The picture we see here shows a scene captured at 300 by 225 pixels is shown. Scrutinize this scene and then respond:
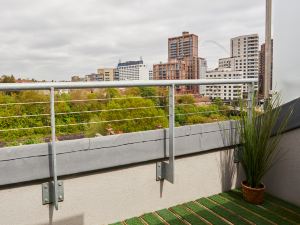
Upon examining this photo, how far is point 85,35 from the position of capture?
60.3 meters

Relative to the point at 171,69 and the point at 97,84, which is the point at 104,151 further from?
the point at 171,69

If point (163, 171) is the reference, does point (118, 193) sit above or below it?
below

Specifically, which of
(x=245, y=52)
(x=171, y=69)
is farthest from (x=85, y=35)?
(x=245, y=52)

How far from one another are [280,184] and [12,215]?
7.80 feet

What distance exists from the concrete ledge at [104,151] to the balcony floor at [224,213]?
19.4 inches

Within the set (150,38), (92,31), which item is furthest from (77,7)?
(150,38)

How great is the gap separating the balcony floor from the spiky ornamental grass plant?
0.24 meters

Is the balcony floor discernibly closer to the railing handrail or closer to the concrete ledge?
the concrete ledge

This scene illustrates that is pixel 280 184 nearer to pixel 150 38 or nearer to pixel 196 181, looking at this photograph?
pixel 196 181

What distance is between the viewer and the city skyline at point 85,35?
162ft

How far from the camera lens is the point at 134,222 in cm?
232

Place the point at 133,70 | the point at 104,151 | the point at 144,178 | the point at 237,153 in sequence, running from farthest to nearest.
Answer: the point at 133,70
the point at 237,153
the point at 144,178
the point at 104,151

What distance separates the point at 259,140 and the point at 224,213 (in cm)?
72

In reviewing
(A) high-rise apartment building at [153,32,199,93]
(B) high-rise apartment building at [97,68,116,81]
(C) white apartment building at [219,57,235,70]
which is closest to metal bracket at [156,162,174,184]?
(C) white apartment building at [219,57,235,70]
